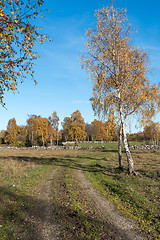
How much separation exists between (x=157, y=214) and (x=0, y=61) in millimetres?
11142

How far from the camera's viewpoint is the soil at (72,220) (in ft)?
20.0

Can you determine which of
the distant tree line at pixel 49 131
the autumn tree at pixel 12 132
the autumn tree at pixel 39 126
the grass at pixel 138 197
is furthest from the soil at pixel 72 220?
the autumn tree at pixel 12 132

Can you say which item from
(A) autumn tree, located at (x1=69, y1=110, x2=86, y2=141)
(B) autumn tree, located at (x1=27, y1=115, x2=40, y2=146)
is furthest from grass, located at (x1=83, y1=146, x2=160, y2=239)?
(B) autumn tree, located at (x1=27, y1=115, x2=40, y2=146)

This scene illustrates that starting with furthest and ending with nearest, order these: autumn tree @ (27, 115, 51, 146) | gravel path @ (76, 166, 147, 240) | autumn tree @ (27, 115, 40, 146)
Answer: autumn tree @ (27, 115, 40, 146), autumn tree @ (27, 115, 51, 146), gravel path @ (76, 166, 147, 240)

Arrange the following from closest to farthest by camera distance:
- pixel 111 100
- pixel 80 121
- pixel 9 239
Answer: pixel 9 239 < pixel 111 100 < pixel 80 121

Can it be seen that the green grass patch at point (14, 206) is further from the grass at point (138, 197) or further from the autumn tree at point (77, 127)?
the autumn tree at point (77, 127)

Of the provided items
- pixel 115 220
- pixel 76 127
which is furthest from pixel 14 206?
pixel 76 127

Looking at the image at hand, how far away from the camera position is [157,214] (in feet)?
25.5

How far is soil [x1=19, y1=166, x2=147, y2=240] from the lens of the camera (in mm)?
6102

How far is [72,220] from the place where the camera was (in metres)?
7.14

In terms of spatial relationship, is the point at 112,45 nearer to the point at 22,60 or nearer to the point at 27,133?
the point at 22,60

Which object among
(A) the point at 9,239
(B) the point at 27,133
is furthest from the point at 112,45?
(B) the point at 27,133

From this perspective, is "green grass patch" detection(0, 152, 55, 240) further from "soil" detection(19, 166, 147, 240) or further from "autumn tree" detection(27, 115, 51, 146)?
"autumn tree" detection(27, 115, 51, 146)

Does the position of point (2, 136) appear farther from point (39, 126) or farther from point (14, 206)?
point (14, 206)
